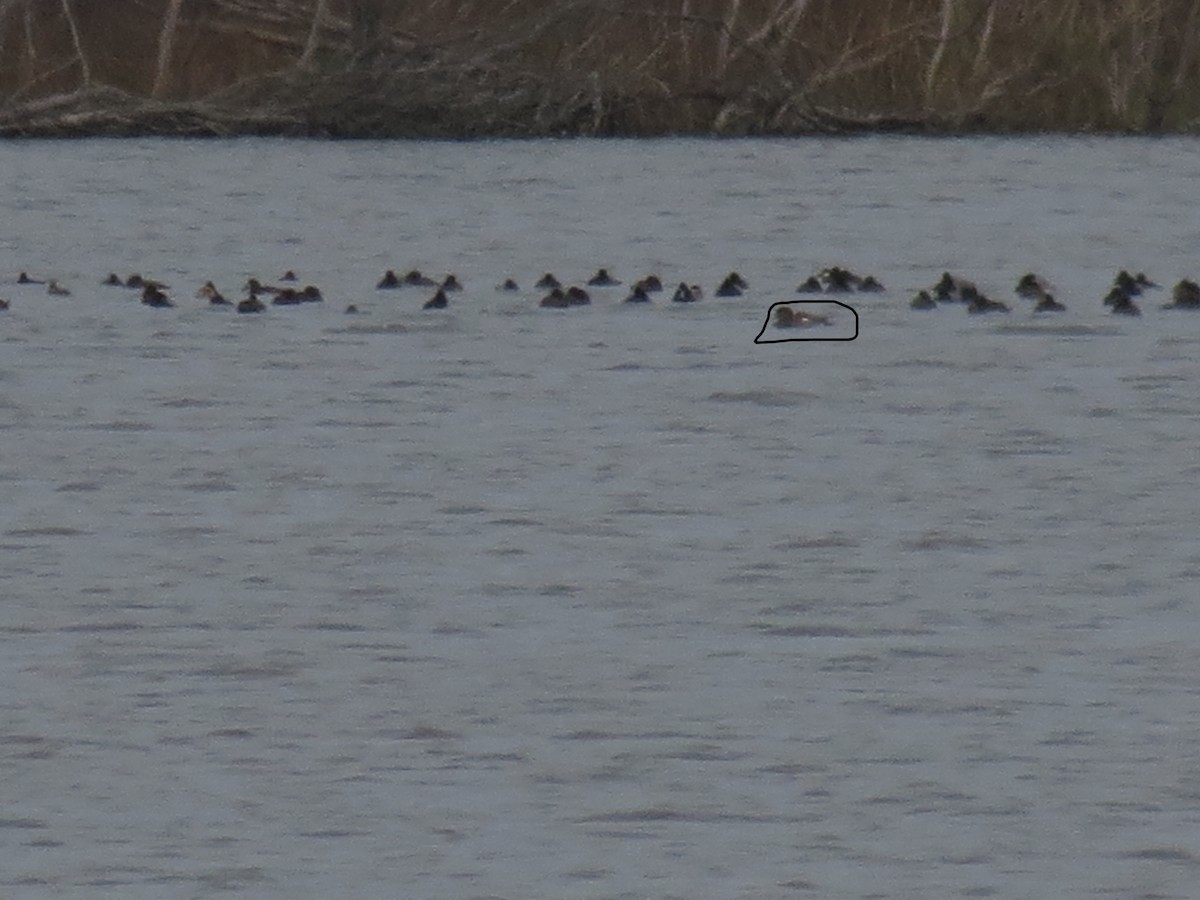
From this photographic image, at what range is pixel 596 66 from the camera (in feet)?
135

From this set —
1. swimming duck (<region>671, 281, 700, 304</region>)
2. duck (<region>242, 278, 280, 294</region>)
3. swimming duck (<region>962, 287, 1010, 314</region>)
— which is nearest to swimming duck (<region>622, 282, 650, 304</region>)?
swimming duck (<region>671, 281, 700, 304</region>)

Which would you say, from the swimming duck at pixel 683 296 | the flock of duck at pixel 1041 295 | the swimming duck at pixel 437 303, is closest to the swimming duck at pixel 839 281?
the flock of duck at pixel 1041 295

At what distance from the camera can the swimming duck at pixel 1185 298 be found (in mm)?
21016

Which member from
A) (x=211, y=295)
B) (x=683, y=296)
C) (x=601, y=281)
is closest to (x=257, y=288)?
(x=211, y=295)

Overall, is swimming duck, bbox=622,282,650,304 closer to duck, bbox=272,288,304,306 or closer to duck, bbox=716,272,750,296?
duck, bbox=716,272,750,296

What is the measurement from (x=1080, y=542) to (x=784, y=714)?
10.5 ft

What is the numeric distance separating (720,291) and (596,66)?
1932 centimetres

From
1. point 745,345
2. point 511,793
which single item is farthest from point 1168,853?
point 745,345

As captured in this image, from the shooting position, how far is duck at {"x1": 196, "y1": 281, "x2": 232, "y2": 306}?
870 inches

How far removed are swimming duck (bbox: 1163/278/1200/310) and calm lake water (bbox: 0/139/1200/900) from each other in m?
0.37

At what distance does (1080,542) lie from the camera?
487 inches

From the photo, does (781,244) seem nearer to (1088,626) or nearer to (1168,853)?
(1088,626)

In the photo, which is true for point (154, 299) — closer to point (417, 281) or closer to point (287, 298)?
point (287, 298)

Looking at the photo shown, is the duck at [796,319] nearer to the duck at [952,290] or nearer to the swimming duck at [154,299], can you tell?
the duck at [952,290]
